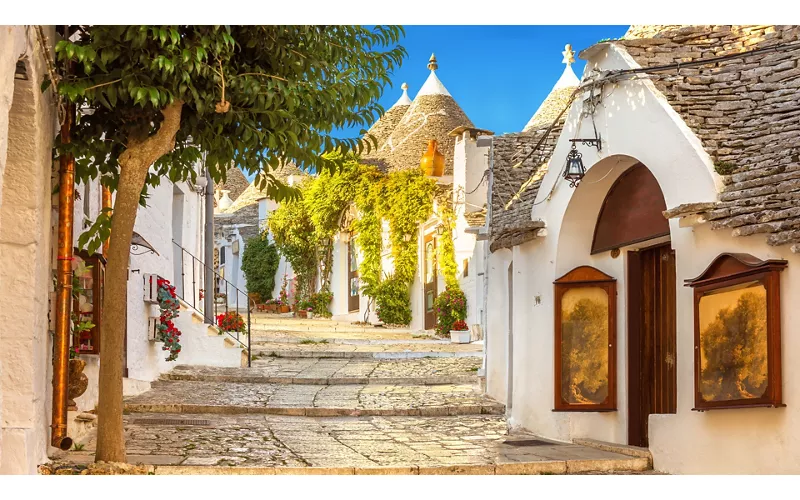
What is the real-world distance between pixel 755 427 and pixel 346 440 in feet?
12.1

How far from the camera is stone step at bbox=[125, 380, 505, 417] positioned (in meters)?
11.3

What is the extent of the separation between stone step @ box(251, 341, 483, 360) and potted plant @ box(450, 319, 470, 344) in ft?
2.60

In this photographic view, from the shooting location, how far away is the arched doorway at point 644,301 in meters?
9.17

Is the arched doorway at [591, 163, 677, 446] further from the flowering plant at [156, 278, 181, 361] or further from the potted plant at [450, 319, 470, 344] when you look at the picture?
the potted plant at [450, 319, 470, 344]

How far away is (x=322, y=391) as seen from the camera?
43.0 feet

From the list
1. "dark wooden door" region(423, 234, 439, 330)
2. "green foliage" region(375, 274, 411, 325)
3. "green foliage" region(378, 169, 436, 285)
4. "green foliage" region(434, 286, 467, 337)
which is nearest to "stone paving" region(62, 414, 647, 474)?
"green foliage" region(434, 286, 467, 337)

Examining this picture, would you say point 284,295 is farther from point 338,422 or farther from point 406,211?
point 338,422

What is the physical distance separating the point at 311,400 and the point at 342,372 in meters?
2.47

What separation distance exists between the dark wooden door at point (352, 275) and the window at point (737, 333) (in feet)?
62.4

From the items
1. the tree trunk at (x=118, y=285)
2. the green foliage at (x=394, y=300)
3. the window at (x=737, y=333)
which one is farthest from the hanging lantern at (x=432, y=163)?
the tree trunk at (x=118, y=285)

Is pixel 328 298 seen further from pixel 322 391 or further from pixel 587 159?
pixel 587 159

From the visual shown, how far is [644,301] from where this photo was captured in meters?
9.51

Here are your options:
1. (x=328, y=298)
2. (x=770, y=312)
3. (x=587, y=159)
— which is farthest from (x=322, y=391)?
(x=328, y=298)

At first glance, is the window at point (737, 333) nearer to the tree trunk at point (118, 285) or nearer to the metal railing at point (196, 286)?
the tree trunk at point (118, 285)
